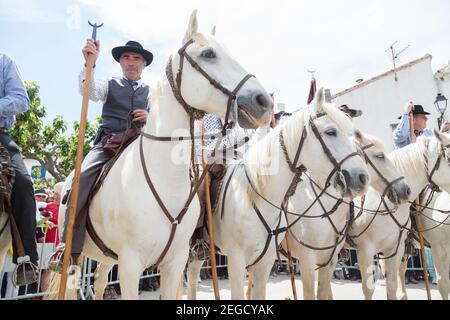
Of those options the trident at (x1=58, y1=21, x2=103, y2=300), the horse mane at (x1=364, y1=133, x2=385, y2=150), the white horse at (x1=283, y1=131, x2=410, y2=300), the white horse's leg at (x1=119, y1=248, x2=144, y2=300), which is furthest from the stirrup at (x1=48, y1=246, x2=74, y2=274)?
the horse mane at (x1=364, y1=133, x2=385, y2=150)

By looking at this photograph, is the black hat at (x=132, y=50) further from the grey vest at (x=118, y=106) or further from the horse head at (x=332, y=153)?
the horse head at (x=332, y=153)

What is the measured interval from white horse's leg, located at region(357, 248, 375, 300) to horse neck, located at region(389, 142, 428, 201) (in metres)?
1.30

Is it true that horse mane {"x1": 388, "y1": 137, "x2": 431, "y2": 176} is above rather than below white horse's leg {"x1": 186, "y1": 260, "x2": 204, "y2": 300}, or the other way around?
above

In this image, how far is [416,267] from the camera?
35.5 ft

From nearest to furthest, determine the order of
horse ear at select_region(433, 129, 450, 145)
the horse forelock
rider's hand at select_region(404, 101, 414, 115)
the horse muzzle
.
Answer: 1. the horse muzzle
2. the horse forelock
3. horse ear at select_region(433, 129, 450, 145)
4. rider's hand at select_region(404, 101, 414, 115)

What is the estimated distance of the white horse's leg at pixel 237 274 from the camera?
3.61 m

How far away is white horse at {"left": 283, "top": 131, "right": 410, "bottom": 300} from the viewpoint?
4523mm

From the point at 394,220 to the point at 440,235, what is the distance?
1.41 m

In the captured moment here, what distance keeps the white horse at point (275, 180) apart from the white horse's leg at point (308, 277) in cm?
80

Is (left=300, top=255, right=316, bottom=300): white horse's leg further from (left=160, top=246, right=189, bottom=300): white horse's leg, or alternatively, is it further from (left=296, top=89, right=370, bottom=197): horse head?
→ (left=160, top=246, right=189, bottom=300): white horse's leg

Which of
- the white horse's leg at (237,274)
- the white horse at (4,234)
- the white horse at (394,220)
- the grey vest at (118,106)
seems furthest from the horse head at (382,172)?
the white horse at (4,234)

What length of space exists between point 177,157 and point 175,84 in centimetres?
65

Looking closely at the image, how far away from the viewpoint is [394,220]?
5.23 m
